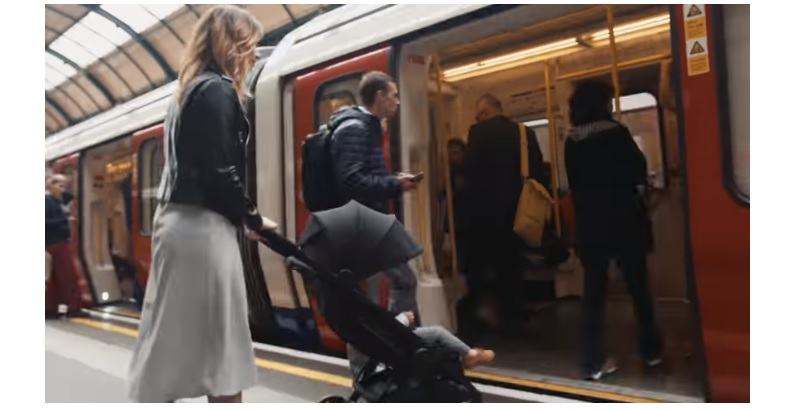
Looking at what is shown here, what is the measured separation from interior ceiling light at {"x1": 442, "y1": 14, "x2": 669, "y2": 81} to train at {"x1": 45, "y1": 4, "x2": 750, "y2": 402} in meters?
0.01

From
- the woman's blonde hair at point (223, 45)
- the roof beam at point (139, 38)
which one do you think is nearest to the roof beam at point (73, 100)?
the roof beam at point (139, 38)

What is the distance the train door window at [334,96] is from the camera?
8.57 ft

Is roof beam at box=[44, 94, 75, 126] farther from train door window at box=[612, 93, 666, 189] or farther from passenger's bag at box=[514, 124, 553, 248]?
train door window at box=[612, 93, 666, 189]

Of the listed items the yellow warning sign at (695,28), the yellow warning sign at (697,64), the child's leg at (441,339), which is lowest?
the child's leg at (441,339)

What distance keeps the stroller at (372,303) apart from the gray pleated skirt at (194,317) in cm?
31

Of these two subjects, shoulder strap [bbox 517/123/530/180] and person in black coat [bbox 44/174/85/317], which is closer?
person in black coat [bbox 44/174/85/317]

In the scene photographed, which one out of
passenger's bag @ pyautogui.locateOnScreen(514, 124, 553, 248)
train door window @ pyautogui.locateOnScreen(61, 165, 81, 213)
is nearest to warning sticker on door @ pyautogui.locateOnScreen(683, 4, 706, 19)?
passenger's bag @ pyautogui.locateOnScreen(514, 124, 553, 248)

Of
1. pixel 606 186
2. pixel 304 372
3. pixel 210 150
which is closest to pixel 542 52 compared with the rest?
pixel 606 186

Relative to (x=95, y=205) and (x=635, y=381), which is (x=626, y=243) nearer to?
(x=635, y=381)

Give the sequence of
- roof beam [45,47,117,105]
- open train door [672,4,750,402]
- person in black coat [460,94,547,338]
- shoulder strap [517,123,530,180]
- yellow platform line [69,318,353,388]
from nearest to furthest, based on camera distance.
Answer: open train door [672,4,750,402], yellow platform line [69,318,353,388], roof beam [45,47,117,105], person in black coat [460,94,547,338], shoulder strap [517,123,530,180]

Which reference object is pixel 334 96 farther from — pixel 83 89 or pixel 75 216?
pixel 75 216

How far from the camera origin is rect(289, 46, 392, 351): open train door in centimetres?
254

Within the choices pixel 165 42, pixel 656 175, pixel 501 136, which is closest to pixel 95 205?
pixel 165 42

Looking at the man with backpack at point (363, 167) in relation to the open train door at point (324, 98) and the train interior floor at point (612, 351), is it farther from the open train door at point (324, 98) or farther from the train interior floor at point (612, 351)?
the train interior floor at point (612, 351)
